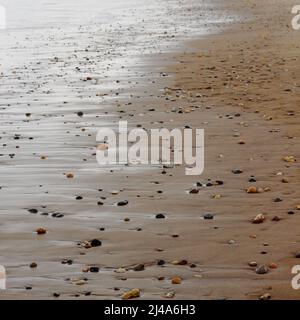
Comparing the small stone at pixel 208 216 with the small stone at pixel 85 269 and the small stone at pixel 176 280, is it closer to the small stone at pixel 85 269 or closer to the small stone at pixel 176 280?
the small stone at pixel 176 280

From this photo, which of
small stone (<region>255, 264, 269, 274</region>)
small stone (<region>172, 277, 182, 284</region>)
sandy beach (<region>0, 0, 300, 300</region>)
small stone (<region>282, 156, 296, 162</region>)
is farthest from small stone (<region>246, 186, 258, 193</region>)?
small stone (<region>172, 277, 182, 284</region>)

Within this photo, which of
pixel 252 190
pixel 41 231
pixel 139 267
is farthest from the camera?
pixel 252 190

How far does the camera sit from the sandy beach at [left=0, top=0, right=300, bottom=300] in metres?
5.53

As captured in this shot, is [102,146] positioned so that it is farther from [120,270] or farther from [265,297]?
[265,297]

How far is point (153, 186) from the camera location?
25.3ft

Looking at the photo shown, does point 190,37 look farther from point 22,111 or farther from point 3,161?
point 3,161

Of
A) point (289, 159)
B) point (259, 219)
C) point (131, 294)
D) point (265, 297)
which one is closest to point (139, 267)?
point (131, 294)

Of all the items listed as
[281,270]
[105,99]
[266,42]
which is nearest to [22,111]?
[105,99]

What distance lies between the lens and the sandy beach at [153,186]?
553 cm

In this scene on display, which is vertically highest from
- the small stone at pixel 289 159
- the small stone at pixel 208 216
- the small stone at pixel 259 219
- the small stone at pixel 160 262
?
the small stone at pixel 289 159

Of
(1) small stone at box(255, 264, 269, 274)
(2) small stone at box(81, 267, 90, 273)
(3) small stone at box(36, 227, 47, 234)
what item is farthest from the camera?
(3) small stone at box(36, 227, 47, 234)

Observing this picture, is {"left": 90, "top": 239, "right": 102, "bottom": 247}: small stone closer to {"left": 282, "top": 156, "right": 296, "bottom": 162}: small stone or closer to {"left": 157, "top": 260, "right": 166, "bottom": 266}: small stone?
{"left": 157, "top": 260, "right": 166, "bottom": 266}: small stone

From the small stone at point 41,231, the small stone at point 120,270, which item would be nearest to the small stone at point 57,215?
the small stone at point 41,231

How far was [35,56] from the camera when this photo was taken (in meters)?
20.5
